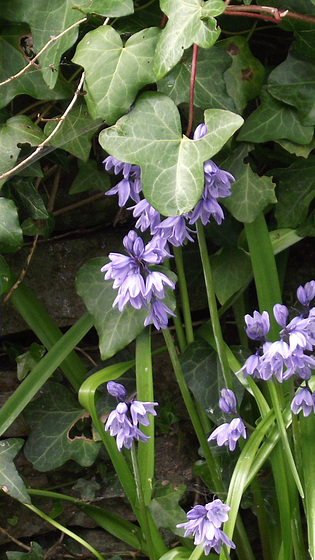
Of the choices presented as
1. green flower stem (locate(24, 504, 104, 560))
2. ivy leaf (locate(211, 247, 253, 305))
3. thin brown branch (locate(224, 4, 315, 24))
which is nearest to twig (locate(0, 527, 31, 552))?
green flower stem (locate(24, 504, 104, 560))

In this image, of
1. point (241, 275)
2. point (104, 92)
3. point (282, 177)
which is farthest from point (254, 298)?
point (104, 92)

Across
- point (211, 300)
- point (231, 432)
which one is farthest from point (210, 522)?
point (211, 300)

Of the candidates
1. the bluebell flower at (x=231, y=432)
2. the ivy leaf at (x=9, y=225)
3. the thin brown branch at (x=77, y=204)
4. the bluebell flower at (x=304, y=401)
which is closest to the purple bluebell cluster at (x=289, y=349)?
the bluebell flower at (x=304, y=401)

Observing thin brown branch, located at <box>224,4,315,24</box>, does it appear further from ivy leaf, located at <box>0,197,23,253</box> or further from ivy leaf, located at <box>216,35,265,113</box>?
ivy leaf, located at <box>0,197,23,253</box>

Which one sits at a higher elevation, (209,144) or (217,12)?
(217,12)

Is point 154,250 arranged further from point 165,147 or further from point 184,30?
point 184,30

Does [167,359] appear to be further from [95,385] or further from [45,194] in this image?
[45,194]

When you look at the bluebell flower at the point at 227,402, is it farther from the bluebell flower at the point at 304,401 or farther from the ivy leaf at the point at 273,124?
the ivy leaf at the point at 273,124
